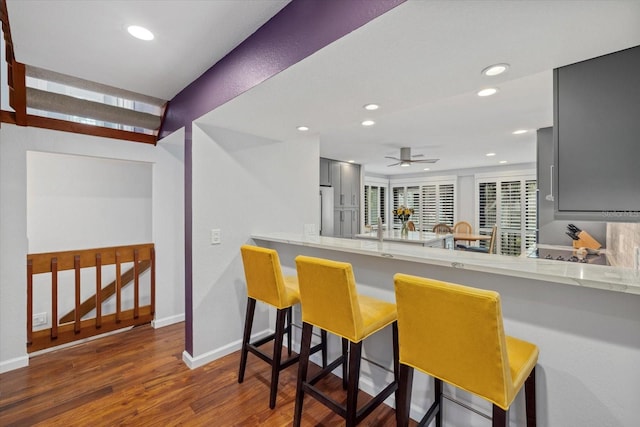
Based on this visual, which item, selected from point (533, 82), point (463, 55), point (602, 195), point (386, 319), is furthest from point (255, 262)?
point (533, 82)

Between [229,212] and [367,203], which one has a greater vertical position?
[367,203]

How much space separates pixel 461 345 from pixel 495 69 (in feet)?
4.21

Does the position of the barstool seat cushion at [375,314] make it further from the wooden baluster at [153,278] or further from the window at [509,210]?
the window at [509,210]

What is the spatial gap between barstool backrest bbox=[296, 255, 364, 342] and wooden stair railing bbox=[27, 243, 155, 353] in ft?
7.66

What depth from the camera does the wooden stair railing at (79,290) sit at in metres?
2.50

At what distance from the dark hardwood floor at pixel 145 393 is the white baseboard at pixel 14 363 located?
5 centimetres

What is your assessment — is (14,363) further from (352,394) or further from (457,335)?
(457,335)

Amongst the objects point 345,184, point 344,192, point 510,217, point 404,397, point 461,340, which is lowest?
point 404,397

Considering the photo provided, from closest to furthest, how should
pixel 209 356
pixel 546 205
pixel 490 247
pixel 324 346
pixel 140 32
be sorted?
pixel 140 32 → pixel 324 346 → pixel 209 356 → pixel 546 205 → pixel 490 247

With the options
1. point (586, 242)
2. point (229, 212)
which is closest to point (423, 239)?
point (586, 242)

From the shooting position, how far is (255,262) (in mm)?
1960

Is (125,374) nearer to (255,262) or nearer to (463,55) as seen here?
(255,262)

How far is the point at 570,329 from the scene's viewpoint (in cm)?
122

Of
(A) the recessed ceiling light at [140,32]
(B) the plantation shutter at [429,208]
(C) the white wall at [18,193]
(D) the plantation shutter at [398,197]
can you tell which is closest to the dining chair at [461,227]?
(B) the plantation shutter at [429,208]
